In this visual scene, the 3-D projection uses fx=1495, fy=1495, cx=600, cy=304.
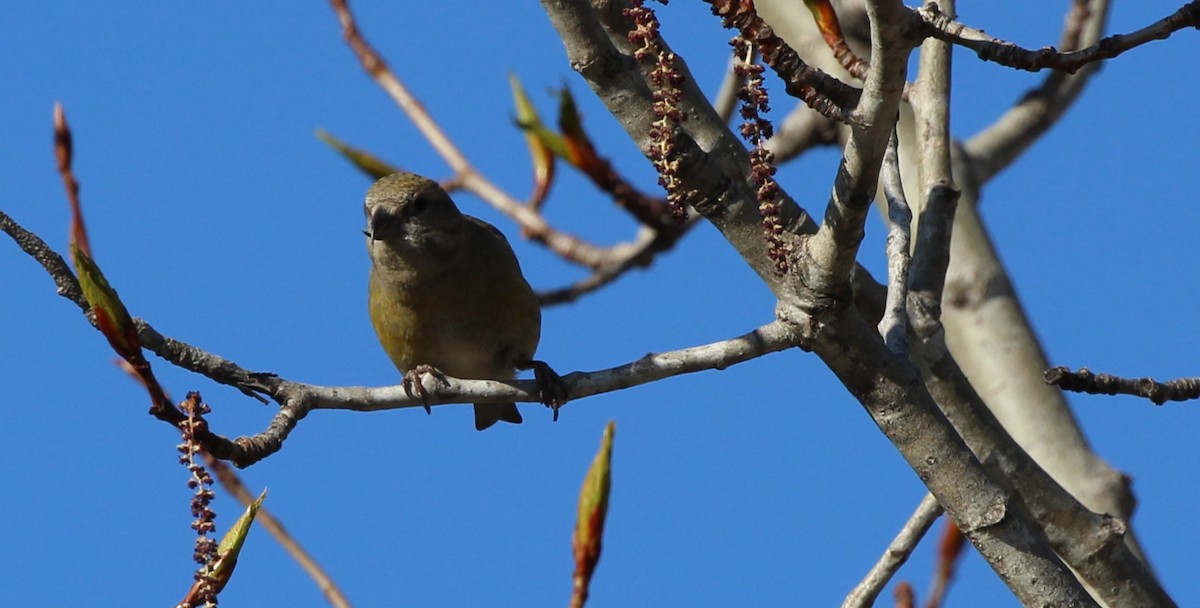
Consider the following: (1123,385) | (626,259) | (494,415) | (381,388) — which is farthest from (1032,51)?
(494,415)

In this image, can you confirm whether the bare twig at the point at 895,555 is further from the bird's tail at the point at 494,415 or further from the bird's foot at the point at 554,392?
the bird's tail at the point at 494,415

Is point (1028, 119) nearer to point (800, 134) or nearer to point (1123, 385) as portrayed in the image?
point (800, 134)

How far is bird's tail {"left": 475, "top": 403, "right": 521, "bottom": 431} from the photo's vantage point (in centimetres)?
717

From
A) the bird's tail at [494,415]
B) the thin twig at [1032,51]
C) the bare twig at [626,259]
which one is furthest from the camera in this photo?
the bird's tail at [494,415]

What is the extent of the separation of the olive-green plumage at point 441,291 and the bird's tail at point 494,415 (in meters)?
0.84

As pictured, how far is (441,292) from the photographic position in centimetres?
613

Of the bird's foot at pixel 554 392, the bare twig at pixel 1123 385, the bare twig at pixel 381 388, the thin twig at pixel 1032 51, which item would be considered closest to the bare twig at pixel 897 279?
the bare twig at pixel 381 388

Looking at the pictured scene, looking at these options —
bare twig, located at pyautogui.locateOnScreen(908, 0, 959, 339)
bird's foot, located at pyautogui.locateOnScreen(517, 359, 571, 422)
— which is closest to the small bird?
bird's foot, located at pyautogui.locateOnScreen(517, 359, 571, 422)

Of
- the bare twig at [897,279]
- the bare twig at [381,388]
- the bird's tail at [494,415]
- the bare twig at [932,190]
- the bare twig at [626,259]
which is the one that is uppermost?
the bird's tail at [494,415]

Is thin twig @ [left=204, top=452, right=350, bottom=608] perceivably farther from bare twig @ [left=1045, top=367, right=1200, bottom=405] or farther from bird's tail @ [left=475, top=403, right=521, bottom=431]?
bird's tail @ [left=475, top=403, right=521, bottom=431]

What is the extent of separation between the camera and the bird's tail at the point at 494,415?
23.5 feet

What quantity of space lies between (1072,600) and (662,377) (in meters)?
1.13

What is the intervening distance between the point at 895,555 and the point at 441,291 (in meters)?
2.59

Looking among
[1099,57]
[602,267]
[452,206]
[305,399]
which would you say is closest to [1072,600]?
[1099,57]
